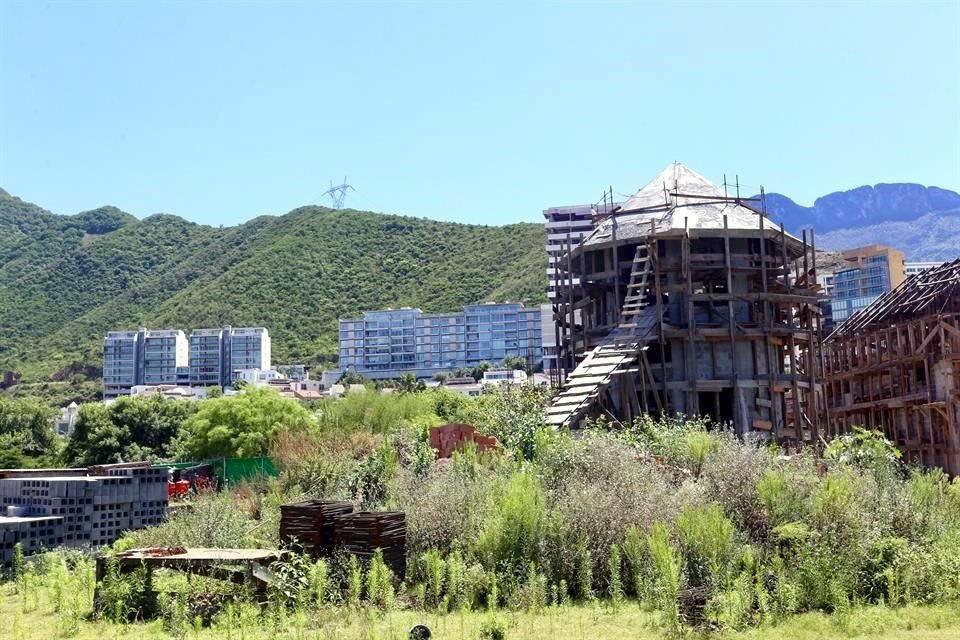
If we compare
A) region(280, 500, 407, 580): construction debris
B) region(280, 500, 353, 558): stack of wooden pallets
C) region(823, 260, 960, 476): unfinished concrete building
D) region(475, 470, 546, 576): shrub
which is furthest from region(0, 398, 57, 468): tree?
region(475, 470, 546, 576): shrub

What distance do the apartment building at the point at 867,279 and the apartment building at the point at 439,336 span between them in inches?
1895

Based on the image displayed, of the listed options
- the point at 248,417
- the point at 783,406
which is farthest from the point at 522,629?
the point at 248,417

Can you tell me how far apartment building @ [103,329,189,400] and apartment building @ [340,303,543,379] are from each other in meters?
27.2

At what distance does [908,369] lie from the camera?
43.4 metres

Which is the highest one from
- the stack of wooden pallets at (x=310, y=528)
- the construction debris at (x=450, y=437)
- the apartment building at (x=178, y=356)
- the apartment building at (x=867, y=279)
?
the apartment building at (x=867, y=279)

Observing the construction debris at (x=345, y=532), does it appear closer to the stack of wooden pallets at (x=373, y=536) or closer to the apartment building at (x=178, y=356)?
the stack of wooden pallets at (x=373, y=536)

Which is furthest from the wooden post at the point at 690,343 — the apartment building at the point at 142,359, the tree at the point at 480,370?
the apartment building at the point at 142,359

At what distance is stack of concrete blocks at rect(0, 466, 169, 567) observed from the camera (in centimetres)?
1700

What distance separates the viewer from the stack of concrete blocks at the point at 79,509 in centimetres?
1700

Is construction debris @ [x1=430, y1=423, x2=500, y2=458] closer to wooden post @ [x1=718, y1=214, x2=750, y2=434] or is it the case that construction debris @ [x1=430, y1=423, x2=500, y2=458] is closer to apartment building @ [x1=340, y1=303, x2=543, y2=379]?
wooden post @ [x1=718, y1=214, x2=750, y2=434]

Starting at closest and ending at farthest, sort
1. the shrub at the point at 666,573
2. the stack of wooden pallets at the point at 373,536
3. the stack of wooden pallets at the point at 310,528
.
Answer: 1. the shrub at the point at 666,573
2. the stack of wooden pallets at the point at 373,536
3. the stack of wooden pallets at the point at 310,528

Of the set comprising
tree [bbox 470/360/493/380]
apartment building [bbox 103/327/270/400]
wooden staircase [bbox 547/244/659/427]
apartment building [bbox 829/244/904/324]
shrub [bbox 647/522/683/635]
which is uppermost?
apartment building [bbox 829/244/904/324]

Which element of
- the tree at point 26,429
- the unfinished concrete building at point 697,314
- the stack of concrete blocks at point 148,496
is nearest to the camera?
the stack of concrete blocks at point 148,496

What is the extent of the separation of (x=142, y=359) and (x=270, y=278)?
24.6 metres
